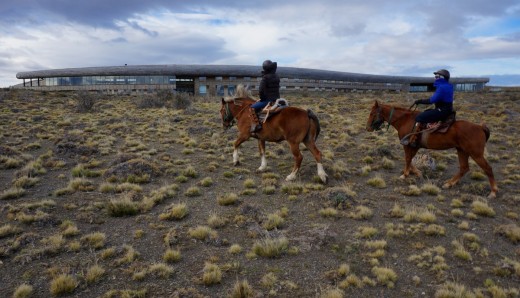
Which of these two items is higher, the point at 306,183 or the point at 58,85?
the point at 58,85

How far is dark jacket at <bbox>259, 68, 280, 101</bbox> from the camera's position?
35.5 ft

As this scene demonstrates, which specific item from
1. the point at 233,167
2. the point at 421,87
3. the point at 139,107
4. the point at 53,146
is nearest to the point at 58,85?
the point at 139,107

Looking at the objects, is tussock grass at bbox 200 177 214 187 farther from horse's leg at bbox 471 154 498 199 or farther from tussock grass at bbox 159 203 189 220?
horse's leg at bbox 471 154 498 199

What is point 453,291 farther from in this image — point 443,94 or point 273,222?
point 443,94

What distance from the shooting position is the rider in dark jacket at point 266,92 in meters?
10.8

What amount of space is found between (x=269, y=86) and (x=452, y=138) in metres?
5.39

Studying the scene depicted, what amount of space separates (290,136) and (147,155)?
6.31 meters

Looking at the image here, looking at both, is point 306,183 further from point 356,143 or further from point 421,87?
point 421,87

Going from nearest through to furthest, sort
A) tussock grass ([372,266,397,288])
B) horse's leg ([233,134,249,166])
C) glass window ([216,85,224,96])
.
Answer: tussock grass ([372,266,397,288])
horse's leg ([233,134,249,166])
glass window ([216,85,224,96])

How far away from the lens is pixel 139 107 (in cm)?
3134

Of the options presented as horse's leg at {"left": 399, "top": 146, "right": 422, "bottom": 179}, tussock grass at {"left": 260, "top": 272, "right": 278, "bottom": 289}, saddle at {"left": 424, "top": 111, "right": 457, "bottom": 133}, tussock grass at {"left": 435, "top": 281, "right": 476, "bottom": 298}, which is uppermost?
saddle at {"left": 424, "top": 111, "right": 457, "bottom": 133}

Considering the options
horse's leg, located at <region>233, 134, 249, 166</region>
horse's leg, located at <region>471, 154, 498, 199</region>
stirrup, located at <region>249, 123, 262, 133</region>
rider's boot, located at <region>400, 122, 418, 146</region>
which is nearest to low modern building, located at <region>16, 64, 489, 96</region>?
horse's leg, located at <region>233, 134, 249, 166</region>

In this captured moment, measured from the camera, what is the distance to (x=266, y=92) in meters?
11.0

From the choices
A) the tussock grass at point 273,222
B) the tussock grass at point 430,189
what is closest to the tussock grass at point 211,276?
the tussock grass at point 273,222
